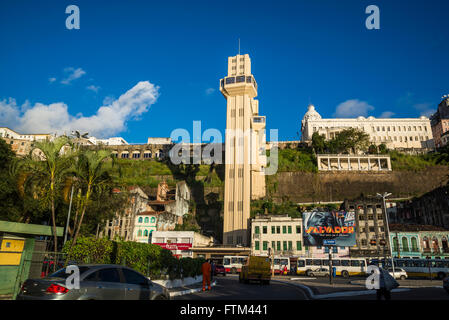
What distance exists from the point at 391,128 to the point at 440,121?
15.1 m

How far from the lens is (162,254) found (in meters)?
17.2

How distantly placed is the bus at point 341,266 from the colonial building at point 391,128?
75.5 m

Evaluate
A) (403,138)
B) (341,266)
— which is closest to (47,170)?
(341,266)

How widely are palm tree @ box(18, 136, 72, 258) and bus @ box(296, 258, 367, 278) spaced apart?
90.3 ft

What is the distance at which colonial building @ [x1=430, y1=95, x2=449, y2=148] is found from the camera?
106 m

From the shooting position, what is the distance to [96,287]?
7898mm

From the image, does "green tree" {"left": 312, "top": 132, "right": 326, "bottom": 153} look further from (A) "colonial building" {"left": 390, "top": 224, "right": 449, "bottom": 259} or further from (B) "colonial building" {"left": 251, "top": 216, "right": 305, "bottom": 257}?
(B) "colonial building" {"left": 251, "top": 216, "right": 305, "bottom": 257}

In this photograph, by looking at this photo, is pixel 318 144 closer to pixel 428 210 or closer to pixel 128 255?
pixel 428 210

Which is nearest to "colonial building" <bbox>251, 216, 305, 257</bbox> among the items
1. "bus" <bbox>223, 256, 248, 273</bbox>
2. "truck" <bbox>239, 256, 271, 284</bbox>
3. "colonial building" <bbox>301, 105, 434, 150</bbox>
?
"bus" <bbox>223, 256, 248, 273</bbox>

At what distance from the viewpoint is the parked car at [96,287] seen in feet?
23.8

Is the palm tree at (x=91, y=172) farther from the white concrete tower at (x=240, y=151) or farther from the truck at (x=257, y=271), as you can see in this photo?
the white concrete tower at (x=240, y=151)

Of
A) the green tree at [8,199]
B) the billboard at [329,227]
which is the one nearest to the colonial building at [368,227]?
the billboard at [329,227]

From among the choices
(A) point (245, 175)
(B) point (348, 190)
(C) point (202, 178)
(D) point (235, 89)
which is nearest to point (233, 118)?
(D) point (235, 89)

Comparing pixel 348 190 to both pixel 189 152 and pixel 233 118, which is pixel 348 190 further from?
pixel 189 152
